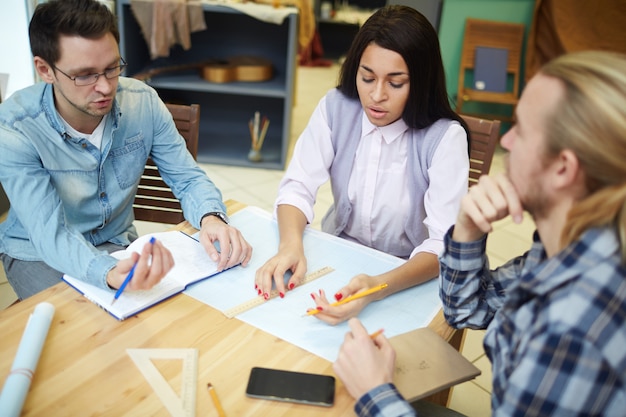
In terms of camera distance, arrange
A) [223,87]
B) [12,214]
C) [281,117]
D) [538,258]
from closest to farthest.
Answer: [538,258] → [12,214] → [223,87] → [281,117]

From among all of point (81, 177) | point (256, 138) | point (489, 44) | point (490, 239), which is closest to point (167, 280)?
point (81, 177)

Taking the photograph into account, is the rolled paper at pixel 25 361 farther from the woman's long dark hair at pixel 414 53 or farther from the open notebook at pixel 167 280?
the woman's long dark hair at pixel 414 53

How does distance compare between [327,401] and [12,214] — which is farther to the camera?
[12,214]

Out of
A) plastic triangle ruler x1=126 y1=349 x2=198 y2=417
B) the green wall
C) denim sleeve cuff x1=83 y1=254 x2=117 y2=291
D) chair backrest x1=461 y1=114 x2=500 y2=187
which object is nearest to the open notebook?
denim sleeve cuff x1=83 y1=254 x2=117 y2=291

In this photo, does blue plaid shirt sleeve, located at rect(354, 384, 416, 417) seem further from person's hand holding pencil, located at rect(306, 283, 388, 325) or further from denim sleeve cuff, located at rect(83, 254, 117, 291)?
denim sleeve cuff, located at rect(83, 254, 117, 291)

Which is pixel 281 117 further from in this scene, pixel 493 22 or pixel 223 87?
pixel 493 22

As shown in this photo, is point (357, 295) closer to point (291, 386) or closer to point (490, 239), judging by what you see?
point (291, 386)

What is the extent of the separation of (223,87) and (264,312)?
2695 millimetres

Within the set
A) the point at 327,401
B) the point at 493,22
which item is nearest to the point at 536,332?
the point at 327,401

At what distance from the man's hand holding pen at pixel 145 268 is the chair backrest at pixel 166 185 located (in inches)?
30.6

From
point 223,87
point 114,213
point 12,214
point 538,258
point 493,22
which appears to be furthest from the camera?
point 493,22

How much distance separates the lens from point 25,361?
855mm

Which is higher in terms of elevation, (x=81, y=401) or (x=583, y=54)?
(x=583, y=54)

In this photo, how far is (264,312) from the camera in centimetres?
108
